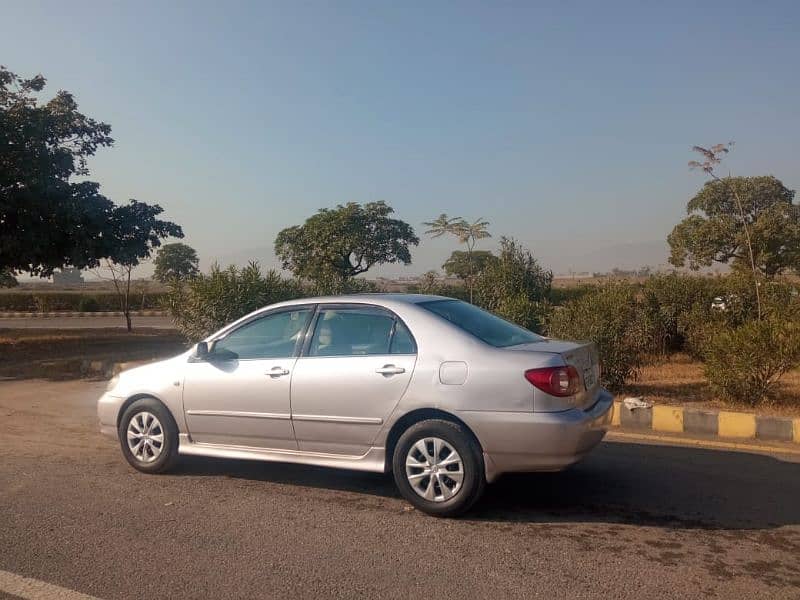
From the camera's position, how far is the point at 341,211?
118 ft

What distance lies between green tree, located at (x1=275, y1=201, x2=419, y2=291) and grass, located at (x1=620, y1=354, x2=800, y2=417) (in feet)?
76.5

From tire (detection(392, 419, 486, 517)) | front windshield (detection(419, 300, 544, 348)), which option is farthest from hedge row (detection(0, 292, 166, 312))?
tire (detection(392, 419, 486, 517))

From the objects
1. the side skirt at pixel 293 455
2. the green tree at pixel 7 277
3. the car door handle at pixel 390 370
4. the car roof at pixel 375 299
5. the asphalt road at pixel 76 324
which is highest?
the green tree at pixel 7 277

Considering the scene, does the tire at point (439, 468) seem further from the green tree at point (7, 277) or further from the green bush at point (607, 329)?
the green tree at point (7, 277)

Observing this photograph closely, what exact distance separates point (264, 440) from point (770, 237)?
2566 centimetres

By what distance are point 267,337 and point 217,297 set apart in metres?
6.42

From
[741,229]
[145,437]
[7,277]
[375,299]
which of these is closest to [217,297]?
[145,437]

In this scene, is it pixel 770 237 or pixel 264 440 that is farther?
pixel 770 237

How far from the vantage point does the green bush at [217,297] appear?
1202 cm

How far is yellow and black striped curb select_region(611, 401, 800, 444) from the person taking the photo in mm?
7137

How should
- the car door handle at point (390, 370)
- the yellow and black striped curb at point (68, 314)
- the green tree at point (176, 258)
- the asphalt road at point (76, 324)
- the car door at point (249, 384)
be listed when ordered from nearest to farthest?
the car door handle at point (390, 370) → the car door at point (249, 384) → the asphalt road at point (76, 324) → the yellow and black striped curb at point (68, 314) → the green tree at point (176, 258)

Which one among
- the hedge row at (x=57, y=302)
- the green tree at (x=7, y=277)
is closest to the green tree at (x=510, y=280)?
the green tree at (x=7, y=277)

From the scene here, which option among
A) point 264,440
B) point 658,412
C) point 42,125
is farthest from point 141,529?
point 42,125

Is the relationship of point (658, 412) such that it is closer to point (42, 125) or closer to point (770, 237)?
point (42, 125)
